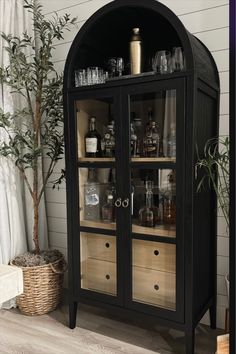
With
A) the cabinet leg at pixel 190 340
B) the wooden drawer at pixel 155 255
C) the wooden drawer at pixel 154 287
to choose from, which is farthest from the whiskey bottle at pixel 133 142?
the cabinet leg at pixel 190 340

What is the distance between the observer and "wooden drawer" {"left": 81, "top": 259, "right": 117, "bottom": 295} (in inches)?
78.5

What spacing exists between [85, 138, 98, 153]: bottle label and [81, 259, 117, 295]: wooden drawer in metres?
0.70

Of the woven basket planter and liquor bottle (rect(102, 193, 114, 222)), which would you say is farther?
the woven basket planter

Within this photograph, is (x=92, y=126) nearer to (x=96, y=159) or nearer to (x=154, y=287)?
(x=96, y=159)

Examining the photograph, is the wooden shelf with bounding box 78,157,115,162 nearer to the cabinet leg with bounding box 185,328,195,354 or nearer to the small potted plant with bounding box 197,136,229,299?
the small potted plant with bounding box 197,136,229,299

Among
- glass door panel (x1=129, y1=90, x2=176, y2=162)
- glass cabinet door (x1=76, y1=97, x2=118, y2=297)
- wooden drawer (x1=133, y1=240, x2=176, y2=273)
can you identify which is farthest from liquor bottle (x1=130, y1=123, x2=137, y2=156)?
wooden drawer (x1=133, y1=240, x2=176, y2=273)

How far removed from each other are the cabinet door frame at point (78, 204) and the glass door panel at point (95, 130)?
0.11 feet

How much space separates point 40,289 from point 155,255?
94cm

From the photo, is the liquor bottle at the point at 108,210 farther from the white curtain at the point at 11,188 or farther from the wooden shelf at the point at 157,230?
the white curtain at the point at 11,188

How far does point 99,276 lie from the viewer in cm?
205

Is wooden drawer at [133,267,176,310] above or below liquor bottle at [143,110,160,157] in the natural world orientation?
below

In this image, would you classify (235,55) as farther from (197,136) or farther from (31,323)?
(31,323)

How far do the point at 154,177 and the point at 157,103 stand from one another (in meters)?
0.41

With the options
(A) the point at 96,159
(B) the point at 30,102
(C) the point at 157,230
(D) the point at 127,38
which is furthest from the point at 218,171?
(B) the point at 30,102
